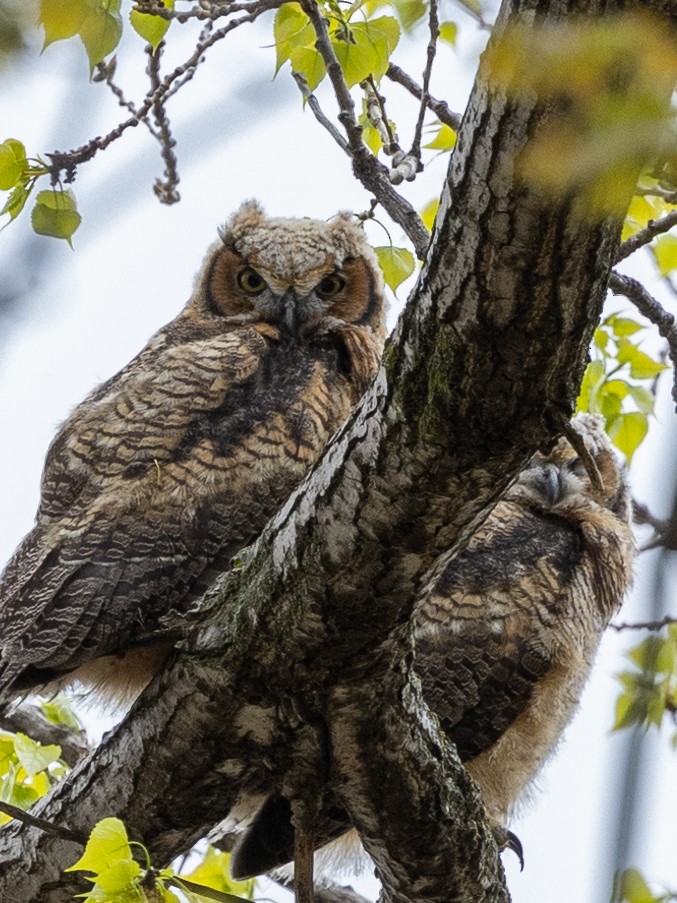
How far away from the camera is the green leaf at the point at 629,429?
12.9 feet

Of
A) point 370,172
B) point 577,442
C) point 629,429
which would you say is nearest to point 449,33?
point 370,172

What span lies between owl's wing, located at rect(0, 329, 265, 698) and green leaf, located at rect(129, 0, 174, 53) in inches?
34.6

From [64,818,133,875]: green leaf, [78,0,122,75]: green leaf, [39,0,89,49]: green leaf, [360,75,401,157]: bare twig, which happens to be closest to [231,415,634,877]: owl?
[64,818,133,875]: green leaf

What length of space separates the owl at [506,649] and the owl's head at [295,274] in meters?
0.86

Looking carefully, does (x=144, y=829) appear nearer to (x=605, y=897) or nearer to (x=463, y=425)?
(x=463, y=425)

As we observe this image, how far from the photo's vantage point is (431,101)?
3553mm

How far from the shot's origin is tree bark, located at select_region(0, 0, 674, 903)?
178 cm

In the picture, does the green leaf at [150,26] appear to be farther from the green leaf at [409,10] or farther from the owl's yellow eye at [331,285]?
the owl's yellow eye at [331,285]

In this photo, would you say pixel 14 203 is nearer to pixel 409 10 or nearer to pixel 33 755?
pixel 409 10

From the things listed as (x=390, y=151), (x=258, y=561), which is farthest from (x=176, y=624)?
(x=390, y=151)

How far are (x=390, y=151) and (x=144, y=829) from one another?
213 cm

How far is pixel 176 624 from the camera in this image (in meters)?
2.67

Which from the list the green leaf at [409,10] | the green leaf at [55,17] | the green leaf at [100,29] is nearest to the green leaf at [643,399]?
the green leaf at [409,10]

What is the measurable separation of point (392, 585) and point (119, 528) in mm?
987
